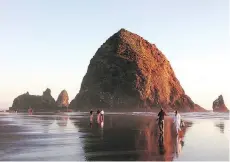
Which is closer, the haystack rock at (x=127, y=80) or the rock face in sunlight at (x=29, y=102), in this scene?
the haystack rock at (x=127, y=80)

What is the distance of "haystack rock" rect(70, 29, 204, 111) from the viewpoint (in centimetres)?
13888

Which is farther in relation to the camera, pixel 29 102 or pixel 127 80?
pixel 29 102

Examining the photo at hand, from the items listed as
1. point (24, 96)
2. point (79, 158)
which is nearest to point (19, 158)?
point (79, 158)

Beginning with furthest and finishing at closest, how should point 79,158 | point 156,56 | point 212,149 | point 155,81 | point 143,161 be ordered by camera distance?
point 156,56 → point 155,81 → point 212,149 → point 79,158 → point 143,161

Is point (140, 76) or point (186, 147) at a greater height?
point (140, 76)

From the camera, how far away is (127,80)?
141m

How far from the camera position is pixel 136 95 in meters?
138

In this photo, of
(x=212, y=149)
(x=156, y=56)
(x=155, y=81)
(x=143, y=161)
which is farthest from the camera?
(x=156, y=56)

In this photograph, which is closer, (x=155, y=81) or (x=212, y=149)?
(x=212, y=149)

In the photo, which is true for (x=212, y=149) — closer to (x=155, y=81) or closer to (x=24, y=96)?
(x=155, y=81)

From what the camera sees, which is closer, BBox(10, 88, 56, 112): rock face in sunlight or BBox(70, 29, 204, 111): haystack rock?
BBox(70, 29, 204, 111): haystack rock

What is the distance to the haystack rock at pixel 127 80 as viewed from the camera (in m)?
139

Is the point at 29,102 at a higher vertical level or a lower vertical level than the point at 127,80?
lower

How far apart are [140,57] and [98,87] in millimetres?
26934
